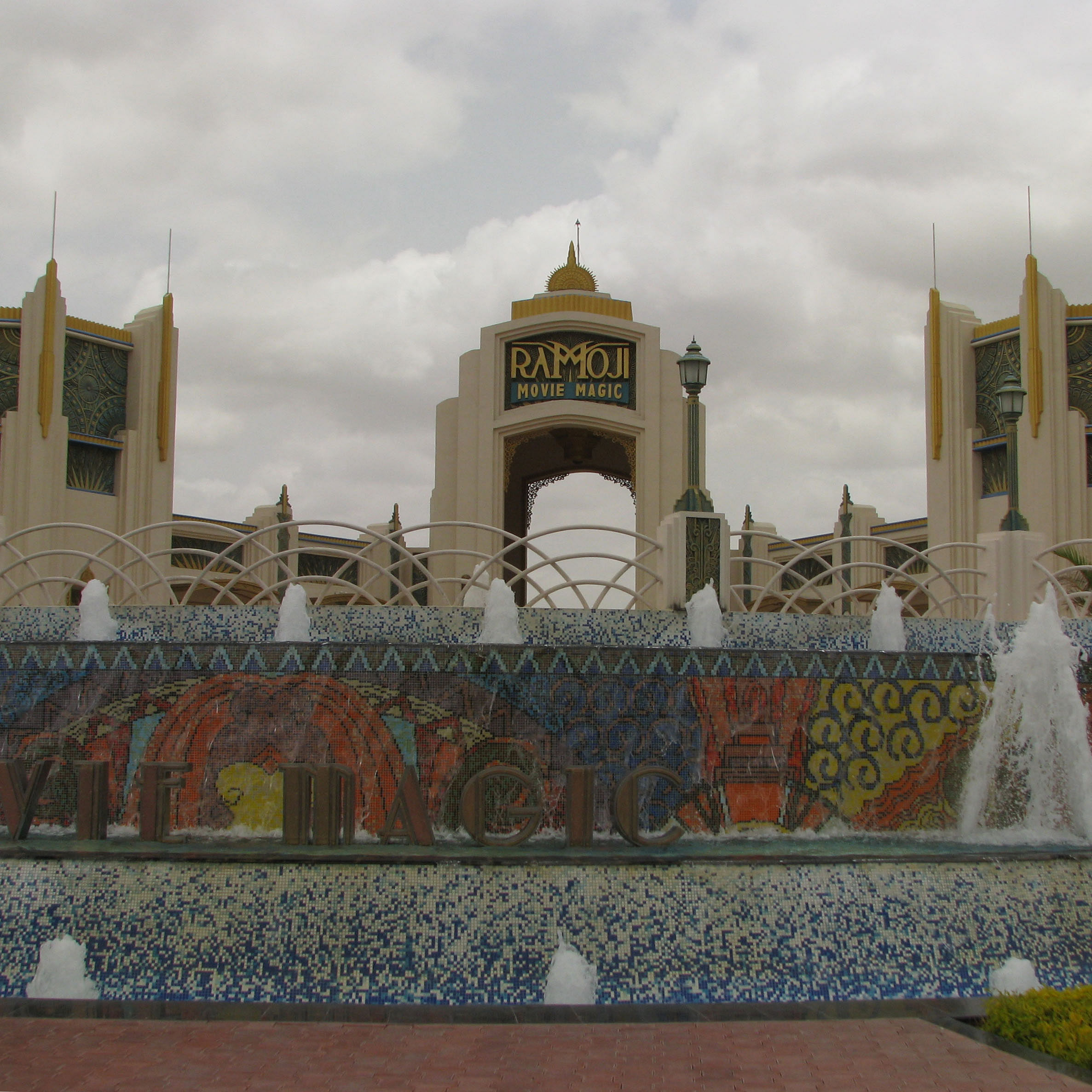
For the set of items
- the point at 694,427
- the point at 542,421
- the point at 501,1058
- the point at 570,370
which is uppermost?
the point at 570,370

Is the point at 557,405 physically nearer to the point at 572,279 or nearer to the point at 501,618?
the point at 572,279

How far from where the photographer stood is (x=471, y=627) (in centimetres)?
1121

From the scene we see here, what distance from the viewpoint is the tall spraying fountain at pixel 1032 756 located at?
33.9ft

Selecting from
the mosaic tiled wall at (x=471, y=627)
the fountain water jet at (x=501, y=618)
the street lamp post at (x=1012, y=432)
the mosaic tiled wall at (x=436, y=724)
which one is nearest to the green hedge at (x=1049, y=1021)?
the mosaic tiled wall at (x=436, y=724)

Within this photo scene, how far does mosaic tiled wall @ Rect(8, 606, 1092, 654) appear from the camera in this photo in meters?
11.1

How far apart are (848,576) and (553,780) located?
2723cm

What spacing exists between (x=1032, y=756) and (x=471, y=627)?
519cm

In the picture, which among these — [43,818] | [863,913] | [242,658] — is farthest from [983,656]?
[43,818]

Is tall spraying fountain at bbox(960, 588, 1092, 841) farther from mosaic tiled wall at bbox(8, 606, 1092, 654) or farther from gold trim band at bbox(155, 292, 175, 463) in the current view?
gold trim band at bbox(155, 292, 175, 463)

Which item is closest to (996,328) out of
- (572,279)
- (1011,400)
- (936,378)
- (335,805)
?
(936,378)

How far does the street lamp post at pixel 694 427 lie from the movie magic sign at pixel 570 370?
53.7 feet

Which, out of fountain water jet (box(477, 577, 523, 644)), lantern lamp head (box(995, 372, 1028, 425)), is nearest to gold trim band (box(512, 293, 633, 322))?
lantern lamp head (box(995, 372, 1028, 425))

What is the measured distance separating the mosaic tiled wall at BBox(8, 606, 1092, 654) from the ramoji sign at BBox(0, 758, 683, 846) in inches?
79.3

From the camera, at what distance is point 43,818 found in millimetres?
9695
